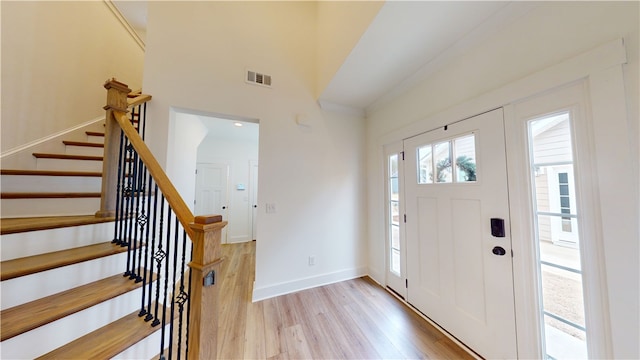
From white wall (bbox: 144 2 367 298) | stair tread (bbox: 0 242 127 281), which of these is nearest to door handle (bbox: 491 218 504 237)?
white wall (bbox: 144 2 367 298)

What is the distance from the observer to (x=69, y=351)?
1016 millimetres

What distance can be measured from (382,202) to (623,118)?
198 centimetres

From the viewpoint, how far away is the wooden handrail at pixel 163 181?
1.09 m

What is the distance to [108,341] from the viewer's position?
43.1 inches

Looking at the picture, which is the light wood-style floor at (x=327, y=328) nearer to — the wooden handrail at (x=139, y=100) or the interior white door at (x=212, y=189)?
the wooden handrail at (x=139, y=100)

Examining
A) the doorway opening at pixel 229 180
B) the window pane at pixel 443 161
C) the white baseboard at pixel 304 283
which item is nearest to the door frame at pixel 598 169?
the window pane at pixel 443 161

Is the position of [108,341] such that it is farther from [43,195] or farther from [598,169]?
[598,169]

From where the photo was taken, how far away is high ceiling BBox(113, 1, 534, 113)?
1.38 metres

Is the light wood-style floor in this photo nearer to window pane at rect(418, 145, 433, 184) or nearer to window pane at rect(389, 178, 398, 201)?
window pane at rect(389, 178, 398, 201)

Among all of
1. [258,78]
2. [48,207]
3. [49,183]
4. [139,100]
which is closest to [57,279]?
[48,207]

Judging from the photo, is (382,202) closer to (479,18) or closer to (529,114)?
(529,114)

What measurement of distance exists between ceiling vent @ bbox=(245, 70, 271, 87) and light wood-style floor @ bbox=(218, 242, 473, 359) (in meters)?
2.68

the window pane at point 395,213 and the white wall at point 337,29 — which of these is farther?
the window pane at point 395,213

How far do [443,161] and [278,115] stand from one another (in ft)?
6.56
